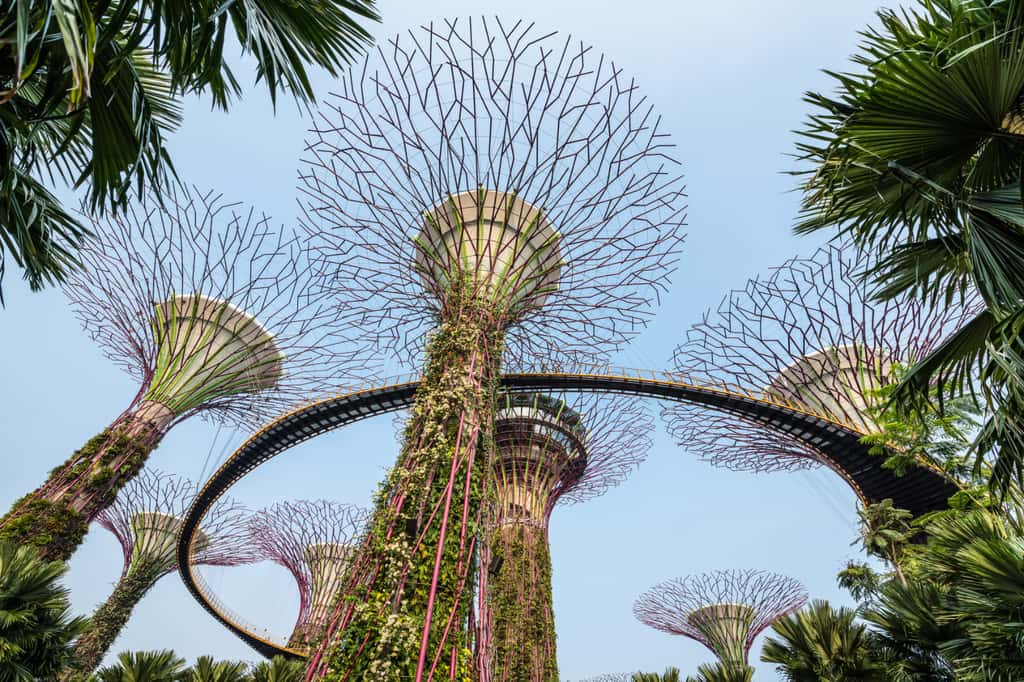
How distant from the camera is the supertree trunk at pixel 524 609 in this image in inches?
587

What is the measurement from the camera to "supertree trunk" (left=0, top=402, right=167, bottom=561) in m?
9.90

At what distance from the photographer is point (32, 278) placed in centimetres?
458

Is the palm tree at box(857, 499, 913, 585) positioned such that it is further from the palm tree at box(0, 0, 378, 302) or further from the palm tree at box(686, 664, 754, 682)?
the palm tree at box(0, 0, 378, 302)

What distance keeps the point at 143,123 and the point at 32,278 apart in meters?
1.78

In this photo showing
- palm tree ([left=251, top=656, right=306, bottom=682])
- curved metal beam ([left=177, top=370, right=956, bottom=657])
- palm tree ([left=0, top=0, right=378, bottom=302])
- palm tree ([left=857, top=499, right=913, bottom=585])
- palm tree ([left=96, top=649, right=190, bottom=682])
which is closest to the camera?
palm tree ([left=0, top=0, right=378, bottom=302])

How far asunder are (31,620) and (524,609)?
11895 millimetres

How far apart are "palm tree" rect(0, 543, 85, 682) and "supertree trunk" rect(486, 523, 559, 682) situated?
29.1ft

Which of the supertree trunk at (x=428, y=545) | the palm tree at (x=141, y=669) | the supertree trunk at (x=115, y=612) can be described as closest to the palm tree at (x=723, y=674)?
the supertree trunk at (x=428, y=545)

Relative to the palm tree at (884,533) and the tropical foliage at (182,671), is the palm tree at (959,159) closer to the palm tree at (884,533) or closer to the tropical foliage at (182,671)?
the tropical foliage at (182,671)

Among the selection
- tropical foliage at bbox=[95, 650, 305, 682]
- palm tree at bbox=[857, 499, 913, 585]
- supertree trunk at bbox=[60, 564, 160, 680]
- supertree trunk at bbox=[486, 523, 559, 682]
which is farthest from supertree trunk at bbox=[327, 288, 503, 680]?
supertree trunk at bbox=[60, 564, 160, 680]

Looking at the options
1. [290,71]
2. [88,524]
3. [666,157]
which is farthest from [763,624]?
[290,71]

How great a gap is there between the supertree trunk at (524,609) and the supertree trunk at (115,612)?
11.0 meters

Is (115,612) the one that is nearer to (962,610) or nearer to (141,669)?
(141,669)

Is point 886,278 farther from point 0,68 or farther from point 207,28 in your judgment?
point 0,68
